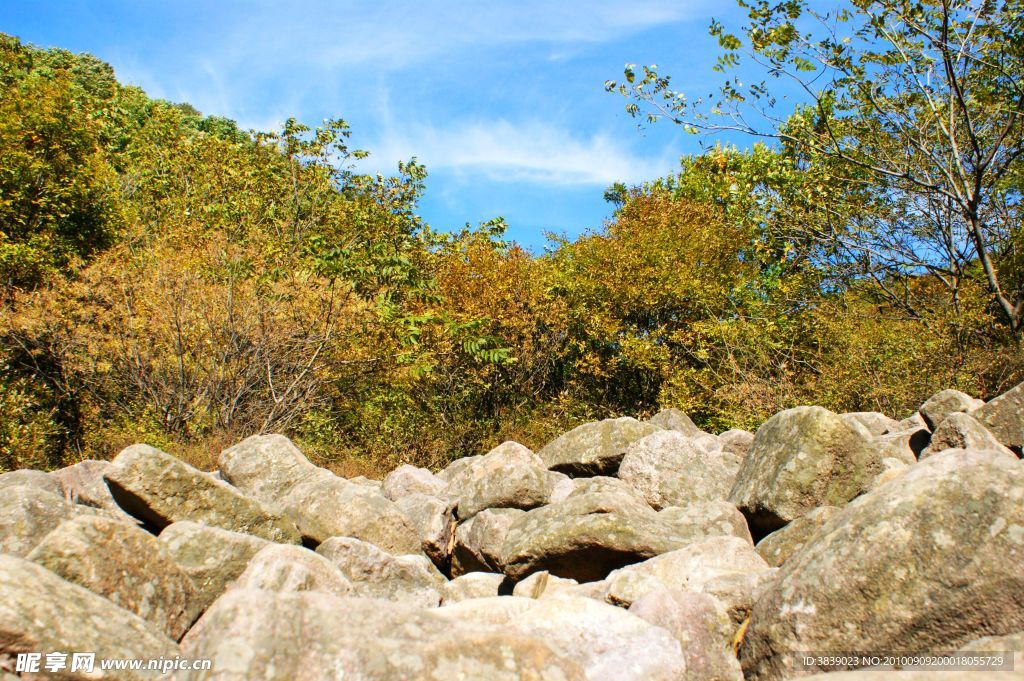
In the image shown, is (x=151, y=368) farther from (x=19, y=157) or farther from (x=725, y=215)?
(x=725, y=215)

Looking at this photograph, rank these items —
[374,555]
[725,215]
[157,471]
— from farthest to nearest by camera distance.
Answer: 1. [725,215]
2. [157,471]
3. [374,555]

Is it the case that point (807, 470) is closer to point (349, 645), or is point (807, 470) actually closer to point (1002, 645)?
point (1002, 645)

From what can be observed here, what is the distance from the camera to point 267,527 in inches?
297

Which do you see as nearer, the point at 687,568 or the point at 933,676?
the point at 933,676

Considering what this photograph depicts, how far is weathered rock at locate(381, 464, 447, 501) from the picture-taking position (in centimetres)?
1017

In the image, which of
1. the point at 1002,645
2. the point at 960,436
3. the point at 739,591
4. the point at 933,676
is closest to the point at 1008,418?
the point at 960,436

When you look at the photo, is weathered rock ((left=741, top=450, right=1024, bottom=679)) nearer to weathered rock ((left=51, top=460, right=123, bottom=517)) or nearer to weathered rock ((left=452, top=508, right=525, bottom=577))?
weathered rock ((left=452, top=508, right=525, bottom=577))

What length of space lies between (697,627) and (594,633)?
720 mm

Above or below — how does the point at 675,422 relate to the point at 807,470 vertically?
above

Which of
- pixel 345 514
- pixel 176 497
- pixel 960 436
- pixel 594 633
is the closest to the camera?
pixel 594 633

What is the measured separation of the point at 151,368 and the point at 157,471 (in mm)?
8138

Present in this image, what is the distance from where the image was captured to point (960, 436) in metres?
7.52

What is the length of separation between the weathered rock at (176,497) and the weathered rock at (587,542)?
91.5 inches

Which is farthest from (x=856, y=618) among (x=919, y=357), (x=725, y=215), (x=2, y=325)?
(x=725, y=215)
